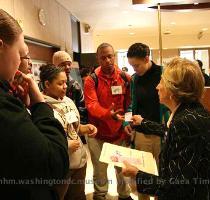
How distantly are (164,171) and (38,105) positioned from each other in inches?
24.9

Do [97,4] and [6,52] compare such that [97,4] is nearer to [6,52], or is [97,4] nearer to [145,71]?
[145,71]

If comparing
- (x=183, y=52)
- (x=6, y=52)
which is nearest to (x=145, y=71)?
(x=6, y=52)

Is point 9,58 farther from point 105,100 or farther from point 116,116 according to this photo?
point 105,100

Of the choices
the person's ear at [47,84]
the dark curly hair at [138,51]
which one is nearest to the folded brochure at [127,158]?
the person's ear at [47,84]

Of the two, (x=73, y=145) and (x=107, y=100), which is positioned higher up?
(x=107, y=100)

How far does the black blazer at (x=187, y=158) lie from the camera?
1113 mm

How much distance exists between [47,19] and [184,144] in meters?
3.89

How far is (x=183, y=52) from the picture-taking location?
12.5 m

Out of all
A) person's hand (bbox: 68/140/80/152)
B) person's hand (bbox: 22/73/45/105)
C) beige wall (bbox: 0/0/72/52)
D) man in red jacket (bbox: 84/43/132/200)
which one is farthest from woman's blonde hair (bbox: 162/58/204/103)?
beige wall (bbox: 0/0/72/52)

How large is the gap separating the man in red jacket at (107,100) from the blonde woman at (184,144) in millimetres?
1441

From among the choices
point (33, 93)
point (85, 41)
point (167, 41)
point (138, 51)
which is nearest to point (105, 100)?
point (138, 51)

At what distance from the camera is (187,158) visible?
111 cm

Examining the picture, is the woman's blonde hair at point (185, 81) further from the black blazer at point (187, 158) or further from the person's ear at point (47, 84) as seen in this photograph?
the person's ear at point (47, 84)

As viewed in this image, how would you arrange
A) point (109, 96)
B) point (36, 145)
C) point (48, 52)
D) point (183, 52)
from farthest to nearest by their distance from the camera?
point (183, 52)
point (48, 52)
point (109, 96)
point (36, 145)
